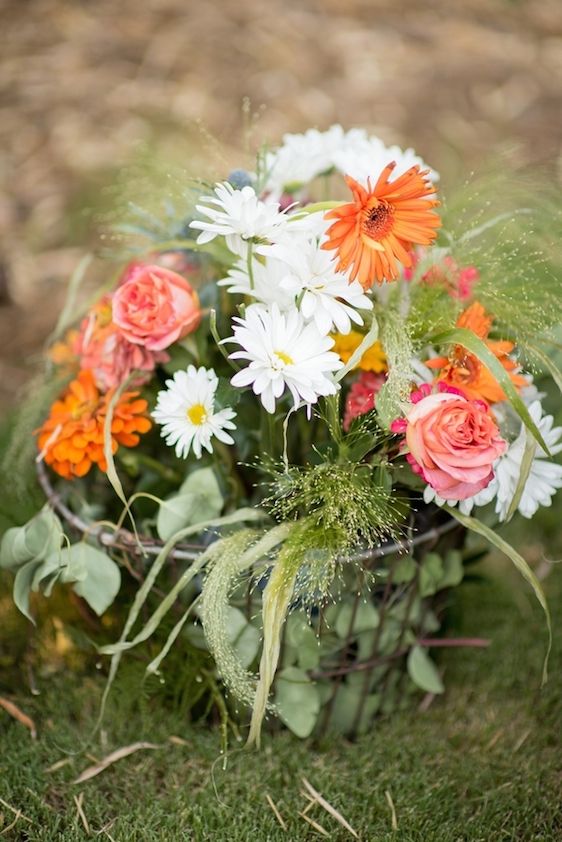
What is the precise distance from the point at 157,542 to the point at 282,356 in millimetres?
259

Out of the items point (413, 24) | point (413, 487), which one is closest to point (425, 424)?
point (413, 487)

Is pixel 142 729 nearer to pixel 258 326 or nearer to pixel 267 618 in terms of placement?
pixel 267 618

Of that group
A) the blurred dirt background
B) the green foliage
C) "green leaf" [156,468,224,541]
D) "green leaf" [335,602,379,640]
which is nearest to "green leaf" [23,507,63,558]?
the green foliage

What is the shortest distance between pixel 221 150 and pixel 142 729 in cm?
69

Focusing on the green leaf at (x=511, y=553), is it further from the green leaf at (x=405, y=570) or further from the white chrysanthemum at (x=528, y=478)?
the green leaf at (x=405, y=570)

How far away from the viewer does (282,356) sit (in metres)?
0.85

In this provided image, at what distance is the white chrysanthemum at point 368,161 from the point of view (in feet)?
3.33

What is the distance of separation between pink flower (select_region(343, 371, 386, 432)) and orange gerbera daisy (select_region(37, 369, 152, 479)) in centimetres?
22

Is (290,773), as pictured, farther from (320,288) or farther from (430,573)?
(320,288)

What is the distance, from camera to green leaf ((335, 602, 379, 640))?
1.02m

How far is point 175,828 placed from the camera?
3.10 feet

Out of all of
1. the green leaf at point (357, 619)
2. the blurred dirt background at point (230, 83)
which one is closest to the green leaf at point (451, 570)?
the green leaf at point (357, 619)

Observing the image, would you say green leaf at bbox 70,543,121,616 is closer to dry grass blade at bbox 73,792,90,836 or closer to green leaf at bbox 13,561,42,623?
green leaf at bbox 13,561,42,623

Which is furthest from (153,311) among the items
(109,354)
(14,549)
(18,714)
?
(18,714)
